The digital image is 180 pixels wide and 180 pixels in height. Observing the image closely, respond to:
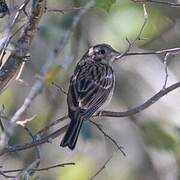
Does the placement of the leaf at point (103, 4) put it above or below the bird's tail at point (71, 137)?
above

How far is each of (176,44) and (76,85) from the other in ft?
5.53

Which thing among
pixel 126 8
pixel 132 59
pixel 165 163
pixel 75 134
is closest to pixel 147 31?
pixel 126 8

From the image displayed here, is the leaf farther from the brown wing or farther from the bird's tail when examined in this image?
the brown wing

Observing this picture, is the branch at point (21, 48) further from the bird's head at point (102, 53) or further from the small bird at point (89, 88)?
the bird's head at point (102, 53)

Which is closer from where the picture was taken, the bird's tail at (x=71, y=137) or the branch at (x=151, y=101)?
the branch at (x=151, y=101)

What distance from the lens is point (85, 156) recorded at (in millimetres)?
7289

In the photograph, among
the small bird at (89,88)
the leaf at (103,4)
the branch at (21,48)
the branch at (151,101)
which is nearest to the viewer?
the branch at (21,48)

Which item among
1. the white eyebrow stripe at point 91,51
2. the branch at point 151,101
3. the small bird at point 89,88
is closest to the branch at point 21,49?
the branch at point 151,101

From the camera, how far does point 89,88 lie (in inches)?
215

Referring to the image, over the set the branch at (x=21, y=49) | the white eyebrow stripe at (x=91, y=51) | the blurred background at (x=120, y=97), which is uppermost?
the branch at (x=21, y=49)

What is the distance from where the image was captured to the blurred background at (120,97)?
6102 millimetres

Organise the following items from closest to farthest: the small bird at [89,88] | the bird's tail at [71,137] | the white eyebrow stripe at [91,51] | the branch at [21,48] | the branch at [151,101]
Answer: the branch at [21,48] → the branch at [151,101] → the bird's tail at [71,137] → the small bird at [89,88] → the white eyebrow stripe at [91,51]

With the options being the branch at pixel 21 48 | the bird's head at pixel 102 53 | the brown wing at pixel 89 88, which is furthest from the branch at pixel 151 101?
the bird's head at pixel 102 53

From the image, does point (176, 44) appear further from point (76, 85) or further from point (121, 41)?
point (76, 85)
